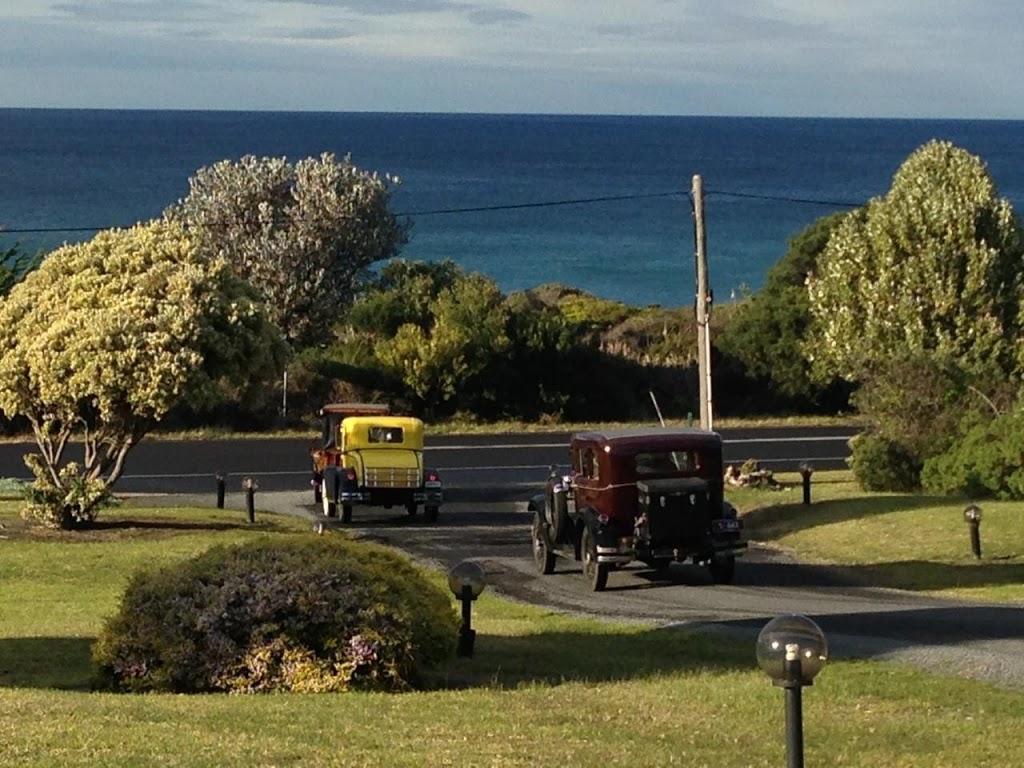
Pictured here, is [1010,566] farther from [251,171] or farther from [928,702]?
[251,171]

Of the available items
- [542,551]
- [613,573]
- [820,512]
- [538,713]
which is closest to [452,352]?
[820,512]

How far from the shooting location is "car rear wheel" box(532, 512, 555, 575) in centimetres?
2492

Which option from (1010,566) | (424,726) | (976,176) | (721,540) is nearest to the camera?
(424,726)

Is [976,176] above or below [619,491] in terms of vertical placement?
above

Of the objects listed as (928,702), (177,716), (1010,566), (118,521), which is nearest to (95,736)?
(177,716)

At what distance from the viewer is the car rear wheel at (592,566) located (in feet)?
74.9

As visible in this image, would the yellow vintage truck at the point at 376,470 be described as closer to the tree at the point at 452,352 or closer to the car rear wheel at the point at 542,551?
the car rear wheel at the point at 542,551

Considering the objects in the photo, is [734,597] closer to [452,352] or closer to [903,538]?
[903,538]

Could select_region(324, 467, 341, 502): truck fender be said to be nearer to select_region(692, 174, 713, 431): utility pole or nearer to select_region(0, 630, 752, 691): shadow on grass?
select_region(692, 174, 713, 431): utility pole

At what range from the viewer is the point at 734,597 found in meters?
22.0

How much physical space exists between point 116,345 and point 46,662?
1178cm

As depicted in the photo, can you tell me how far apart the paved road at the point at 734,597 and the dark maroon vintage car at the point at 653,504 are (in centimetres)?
50

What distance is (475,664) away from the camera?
1513 centimetres

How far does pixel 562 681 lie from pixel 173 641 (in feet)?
10.2
